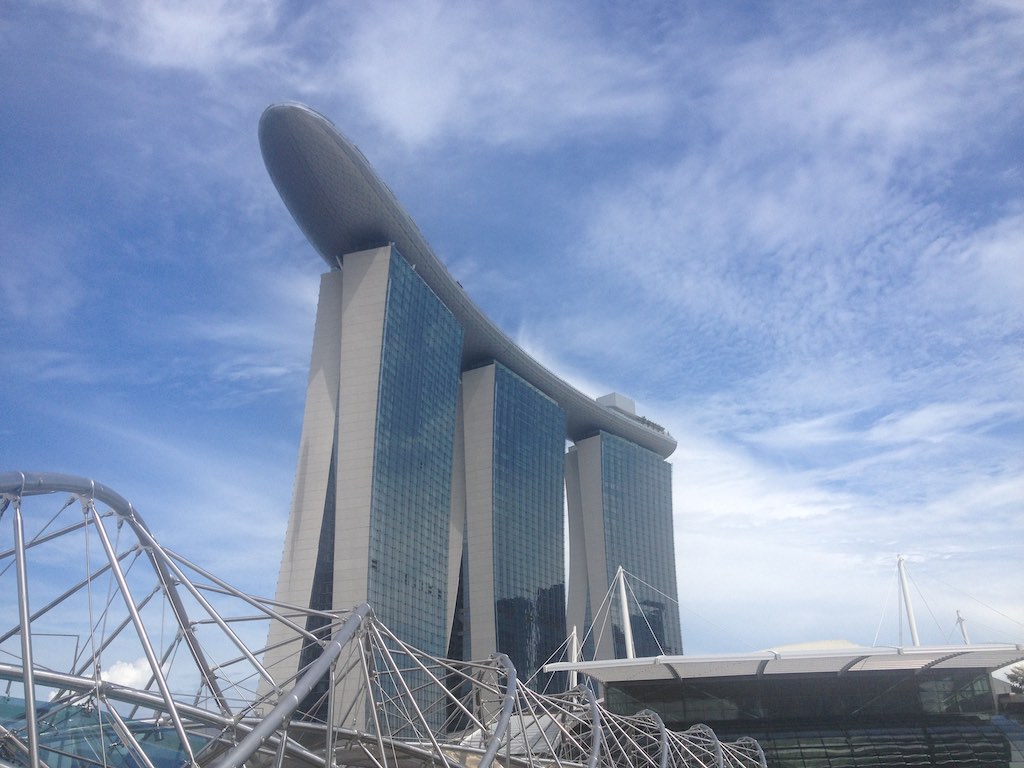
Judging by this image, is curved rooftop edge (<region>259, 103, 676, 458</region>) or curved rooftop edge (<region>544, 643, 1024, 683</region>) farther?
curved rooftop edge (<region>259, 103, 676, 458</region>)

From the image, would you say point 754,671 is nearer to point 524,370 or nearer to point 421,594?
point 421,594

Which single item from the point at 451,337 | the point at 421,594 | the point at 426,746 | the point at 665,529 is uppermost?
the point at 451,337

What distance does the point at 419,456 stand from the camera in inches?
3435

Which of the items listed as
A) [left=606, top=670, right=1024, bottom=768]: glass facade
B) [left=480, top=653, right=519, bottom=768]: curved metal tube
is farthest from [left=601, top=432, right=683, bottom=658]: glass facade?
[left=480, top=653, right=519, bottom=768]: curved metal tube

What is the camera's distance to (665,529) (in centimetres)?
14312

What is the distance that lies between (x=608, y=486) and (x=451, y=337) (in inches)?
1927

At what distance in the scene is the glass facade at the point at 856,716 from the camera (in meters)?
60.3

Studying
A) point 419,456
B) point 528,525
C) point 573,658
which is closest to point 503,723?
point 573,658

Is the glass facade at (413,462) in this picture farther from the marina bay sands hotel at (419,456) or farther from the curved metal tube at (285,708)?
the curved metal tube at (285,708)

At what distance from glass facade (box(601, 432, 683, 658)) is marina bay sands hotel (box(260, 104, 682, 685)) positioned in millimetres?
523

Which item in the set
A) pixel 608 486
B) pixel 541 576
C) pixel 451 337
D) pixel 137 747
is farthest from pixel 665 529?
pixel 137 747

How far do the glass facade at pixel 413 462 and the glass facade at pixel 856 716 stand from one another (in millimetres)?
25704

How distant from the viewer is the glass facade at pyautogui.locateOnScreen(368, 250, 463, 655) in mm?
78812

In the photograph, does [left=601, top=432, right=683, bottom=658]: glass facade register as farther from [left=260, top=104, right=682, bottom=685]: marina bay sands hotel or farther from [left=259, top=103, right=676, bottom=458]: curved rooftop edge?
[left=259, top=103, right=676, bottom=458]: curved rooftop edge
